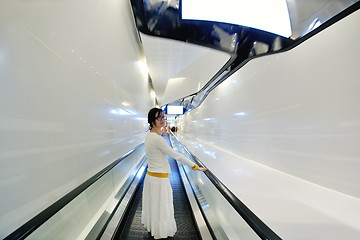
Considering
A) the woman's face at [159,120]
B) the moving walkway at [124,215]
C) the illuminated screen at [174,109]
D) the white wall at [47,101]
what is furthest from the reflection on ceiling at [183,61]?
the illuminated screen at [174,109]

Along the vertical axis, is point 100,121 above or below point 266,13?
below

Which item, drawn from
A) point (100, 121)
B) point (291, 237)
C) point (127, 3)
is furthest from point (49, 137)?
point (127, 3)

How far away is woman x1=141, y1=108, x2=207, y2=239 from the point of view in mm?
1746

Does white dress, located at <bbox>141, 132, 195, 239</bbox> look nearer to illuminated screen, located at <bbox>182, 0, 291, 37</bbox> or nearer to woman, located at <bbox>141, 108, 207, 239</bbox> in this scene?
woman, located at <bbox>141, 108, 207, 239</bbox>

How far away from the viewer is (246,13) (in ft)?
7.26

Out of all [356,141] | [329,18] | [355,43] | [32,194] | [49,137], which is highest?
[329,18]

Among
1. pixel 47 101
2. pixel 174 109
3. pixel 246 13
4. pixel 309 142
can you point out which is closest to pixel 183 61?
pixel 246 13

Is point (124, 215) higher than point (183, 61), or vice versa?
point (183, 61)

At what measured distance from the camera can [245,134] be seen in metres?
3.41

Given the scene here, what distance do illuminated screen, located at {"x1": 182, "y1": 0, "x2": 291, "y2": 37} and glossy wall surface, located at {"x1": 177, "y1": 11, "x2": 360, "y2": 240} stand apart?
0.48 meters

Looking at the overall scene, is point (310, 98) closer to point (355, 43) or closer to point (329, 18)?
point (355, 43)

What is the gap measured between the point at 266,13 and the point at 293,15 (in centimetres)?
36

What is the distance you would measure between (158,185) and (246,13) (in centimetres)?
281

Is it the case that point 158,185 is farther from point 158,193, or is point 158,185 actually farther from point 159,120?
point 159,120
